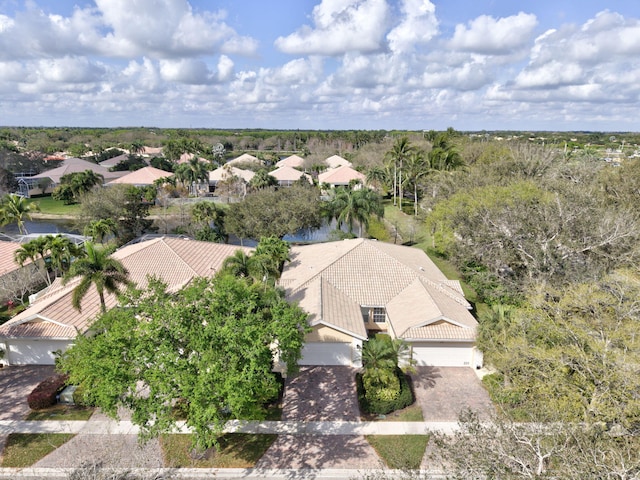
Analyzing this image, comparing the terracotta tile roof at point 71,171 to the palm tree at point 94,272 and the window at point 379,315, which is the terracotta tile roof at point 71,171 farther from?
the window at point 379,315

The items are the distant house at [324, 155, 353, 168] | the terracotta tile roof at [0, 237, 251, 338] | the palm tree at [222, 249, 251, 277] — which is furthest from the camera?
the distant house at [324, 155, 353, 168]

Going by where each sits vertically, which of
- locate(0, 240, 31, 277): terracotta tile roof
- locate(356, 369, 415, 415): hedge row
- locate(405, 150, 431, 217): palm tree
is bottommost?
locate(356, 369, 415, 415): hedge row

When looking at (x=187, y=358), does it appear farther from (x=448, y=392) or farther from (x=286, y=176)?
(x=286, y=176)

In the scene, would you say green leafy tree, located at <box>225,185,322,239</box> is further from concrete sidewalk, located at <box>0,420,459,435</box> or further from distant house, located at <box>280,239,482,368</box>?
concrete sidewalk, located at <box>0,420,459,435</box>

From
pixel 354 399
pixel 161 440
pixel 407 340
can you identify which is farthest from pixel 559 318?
pixel 161 440

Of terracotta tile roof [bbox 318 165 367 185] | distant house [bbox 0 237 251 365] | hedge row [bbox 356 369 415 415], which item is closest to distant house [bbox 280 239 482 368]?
hedge row [bbox 356 369 415 415]

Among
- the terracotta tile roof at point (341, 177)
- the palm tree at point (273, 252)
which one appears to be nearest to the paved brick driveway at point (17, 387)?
the palm tree at point (273, 252)

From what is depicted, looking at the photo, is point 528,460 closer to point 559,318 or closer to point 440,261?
point 559,318
